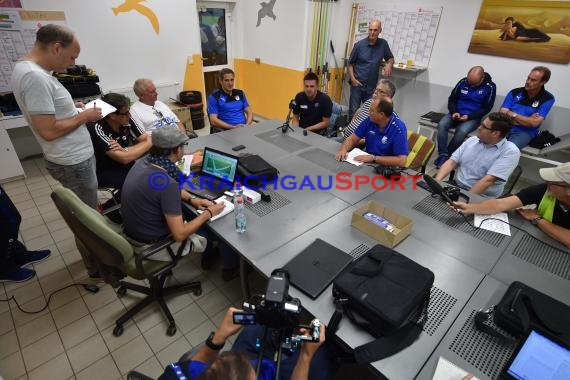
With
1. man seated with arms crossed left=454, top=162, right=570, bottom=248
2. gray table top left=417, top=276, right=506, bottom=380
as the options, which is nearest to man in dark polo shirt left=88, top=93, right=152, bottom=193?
gray table top left=417, top=276, right=506, bottom=380

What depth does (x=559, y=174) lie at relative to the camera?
5.41ft

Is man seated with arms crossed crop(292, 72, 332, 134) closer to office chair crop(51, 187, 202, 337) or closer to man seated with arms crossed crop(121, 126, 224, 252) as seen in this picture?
man seated with arms crossed crop(121, 126, 224, 252)

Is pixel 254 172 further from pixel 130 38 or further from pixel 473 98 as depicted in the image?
pixel 130 38

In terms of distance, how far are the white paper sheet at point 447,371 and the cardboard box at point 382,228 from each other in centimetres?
63

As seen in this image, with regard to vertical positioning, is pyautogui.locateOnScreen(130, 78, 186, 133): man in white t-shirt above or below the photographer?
above

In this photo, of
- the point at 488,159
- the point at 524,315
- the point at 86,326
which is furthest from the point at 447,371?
the point at 86,326

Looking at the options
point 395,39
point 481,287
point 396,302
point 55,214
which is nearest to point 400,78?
point 395,39

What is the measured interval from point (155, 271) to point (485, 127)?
259cm

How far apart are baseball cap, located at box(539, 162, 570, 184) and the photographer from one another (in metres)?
1.56

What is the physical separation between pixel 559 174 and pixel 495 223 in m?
0.42

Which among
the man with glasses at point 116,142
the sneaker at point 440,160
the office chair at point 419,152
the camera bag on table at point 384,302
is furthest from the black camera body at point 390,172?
the sneaker at point 440,160

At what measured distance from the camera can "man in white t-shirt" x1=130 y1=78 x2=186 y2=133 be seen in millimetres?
2781

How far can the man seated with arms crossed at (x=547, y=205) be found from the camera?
5.45ft

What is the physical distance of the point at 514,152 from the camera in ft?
7.57
